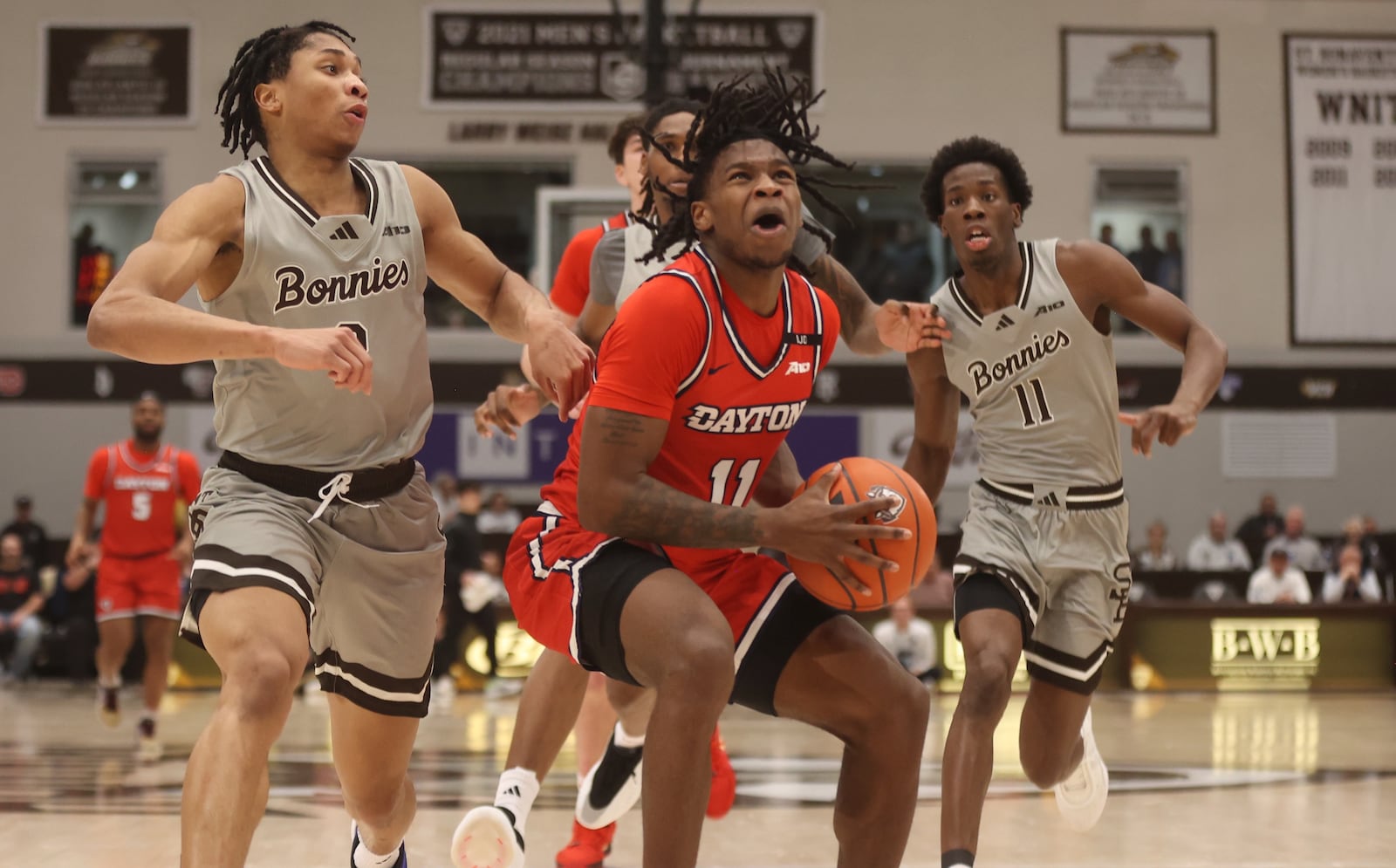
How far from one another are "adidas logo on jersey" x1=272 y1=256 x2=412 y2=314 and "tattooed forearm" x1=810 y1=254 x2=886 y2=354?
52.2 inches

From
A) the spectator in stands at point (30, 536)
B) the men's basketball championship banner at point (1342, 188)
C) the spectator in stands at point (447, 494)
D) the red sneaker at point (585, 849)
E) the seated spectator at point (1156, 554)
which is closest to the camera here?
the red sneaker at point (585, 849)

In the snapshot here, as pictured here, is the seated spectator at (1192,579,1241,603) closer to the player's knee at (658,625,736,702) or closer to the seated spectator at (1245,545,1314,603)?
the seated spectator at (1245,545,1314,603)

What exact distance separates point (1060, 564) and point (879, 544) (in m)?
1.44

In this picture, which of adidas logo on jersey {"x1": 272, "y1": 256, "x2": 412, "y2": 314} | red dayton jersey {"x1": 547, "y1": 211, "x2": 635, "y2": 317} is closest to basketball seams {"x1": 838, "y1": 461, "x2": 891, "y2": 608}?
adidas logo on jersey {"x1": 272, "y1": 256, "x2": 412, "y2": 314}

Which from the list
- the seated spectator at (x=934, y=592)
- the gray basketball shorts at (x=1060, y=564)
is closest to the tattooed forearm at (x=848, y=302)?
the gray basketball shorts at (x=1060, y=564)

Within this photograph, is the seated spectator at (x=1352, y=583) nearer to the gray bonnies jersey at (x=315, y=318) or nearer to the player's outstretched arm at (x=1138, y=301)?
the player's outstretched arm at (x=1138, y=301)

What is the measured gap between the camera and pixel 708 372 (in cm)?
352

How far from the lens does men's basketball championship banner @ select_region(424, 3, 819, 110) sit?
1822cm

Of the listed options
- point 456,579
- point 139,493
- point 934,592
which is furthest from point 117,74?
point 934,592

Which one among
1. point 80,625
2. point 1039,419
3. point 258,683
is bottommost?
point 80,625

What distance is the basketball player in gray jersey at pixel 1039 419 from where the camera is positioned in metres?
4.77

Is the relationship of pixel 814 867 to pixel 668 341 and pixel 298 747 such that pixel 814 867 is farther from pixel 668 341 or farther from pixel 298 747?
pixel 298 747

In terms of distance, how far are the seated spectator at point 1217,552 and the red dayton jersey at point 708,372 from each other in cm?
1482

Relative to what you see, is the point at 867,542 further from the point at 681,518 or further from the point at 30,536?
the point at 30,536
